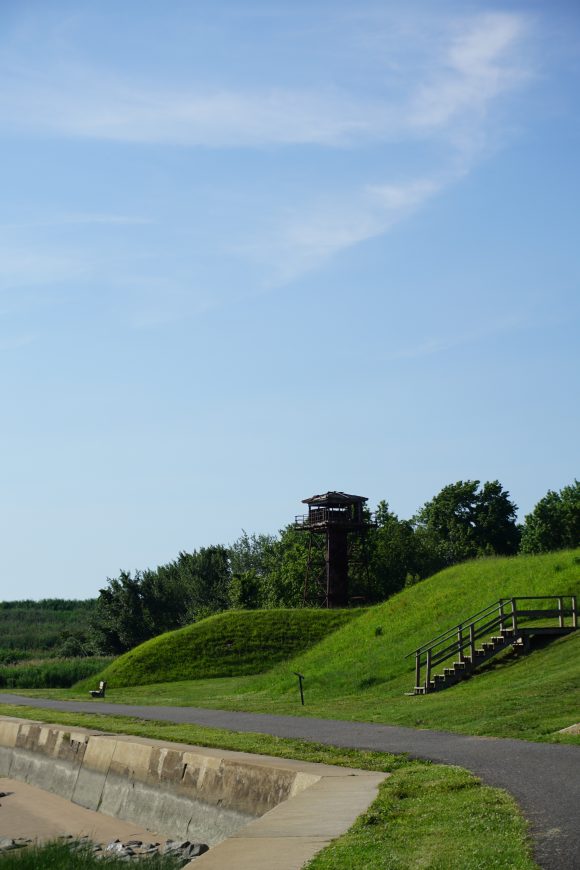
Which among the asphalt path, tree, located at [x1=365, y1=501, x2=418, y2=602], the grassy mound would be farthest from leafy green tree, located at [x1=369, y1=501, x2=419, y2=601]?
the asphalt path

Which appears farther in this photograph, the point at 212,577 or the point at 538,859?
the point at 212,577

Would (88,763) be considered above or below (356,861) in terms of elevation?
below

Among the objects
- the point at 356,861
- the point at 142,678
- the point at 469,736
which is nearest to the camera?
the point at 356,861

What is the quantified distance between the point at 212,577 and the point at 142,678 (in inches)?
2687

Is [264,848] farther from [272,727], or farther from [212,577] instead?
[212,577]

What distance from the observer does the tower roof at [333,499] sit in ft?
246

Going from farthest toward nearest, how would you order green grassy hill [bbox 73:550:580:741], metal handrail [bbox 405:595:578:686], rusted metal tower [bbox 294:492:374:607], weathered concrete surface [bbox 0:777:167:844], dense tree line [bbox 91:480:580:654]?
dense tree line [bbox 91:480:580:654], rusted metal tower [bbox 294:492:374:607], metal handrail [bbox 405:595:578:686], green grassy hill [bbox 73:550:580:741], weathered concrete surface [bbox 0:777:167:844]

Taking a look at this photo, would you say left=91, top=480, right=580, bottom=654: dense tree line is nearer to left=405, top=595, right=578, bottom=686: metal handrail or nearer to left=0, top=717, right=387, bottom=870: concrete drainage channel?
left=405, top=595, right=578, bottom=686: metal handrail

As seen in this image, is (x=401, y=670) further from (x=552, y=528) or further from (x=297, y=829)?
(x=552, y=528)

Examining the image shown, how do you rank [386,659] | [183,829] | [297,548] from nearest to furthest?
1. [183,829]
2. [386,659]
3. [297,548]

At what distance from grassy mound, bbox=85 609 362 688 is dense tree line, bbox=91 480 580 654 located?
23.7m

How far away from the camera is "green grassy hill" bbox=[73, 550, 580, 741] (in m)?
23.7

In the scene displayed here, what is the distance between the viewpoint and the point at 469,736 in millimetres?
19828

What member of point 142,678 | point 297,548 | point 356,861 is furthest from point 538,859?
point 297,548
